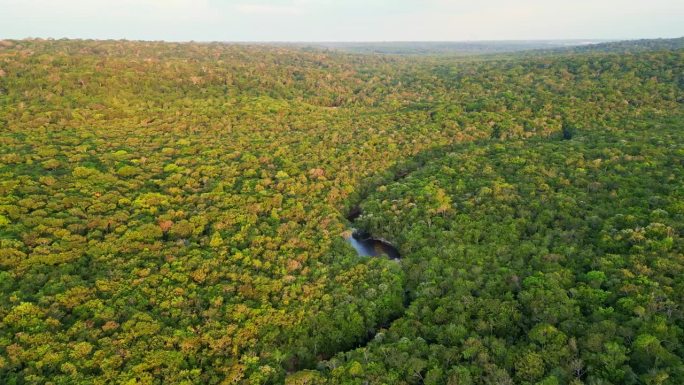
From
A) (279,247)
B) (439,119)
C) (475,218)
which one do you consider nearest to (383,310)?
→ (279,247)

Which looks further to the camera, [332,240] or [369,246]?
[369,246]

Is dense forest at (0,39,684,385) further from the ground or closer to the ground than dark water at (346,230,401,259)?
further from the ground

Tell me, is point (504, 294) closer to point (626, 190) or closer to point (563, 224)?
A: point (563, 224)

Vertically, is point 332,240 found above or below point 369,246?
above

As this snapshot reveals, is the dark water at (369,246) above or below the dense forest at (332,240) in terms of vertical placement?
below

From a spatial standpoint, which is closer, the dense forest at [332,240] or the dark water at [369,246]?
the dense forest at [332,240]
